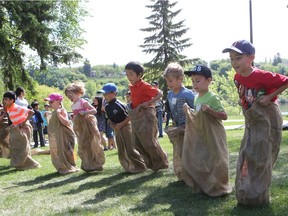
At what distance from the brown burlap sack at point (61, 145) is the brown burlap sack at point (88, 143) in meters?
0.44

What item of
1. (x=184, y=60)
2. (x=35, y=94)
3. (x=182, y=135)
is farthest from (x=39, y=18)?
(x=184, y=60)

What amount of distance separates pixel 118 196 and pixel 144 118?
1.65 m

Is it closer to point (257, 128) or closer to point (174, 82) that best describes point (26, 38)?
point (174, 82)

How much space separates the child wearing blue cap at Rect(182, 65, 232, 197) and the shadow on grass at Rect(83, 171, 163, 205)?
1112 millimetres

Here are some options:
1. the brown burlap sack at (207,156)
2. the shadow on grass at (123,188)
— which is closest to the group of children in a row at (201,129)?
the brown burlap sack at (207,156)

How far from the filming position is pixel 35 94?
26406 mm

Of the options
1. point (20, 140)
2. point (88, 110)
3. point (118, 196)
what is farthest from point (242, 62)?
point (20, 140)

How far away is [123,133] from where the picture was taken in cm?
776

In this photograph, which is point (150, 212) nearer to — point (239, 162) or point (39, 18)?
point (239, 162)

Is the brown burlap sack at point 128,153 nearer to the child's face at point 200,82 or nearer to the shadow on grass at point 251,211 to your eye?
the child's face at point 200,82

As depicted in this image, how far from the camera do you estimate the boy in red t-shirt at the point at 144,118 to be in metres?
7.09

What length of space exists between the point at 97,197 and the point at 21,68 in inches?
792

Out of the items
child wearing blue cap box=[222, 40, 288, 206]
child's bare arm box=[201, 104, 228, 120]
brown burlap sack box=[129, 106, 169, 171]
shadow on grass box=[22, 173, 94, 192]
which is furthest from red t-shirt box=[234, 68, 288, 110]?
shadow on grass box=[22, 173, 94, 192]

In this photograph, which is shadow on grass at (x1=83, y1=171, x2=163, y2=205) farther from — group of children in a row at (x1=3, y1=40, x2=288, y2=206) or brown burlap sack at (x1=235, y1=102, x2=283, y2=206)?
brown burlap sack at (x1=235, y1=102, x2=283, y2=206)
